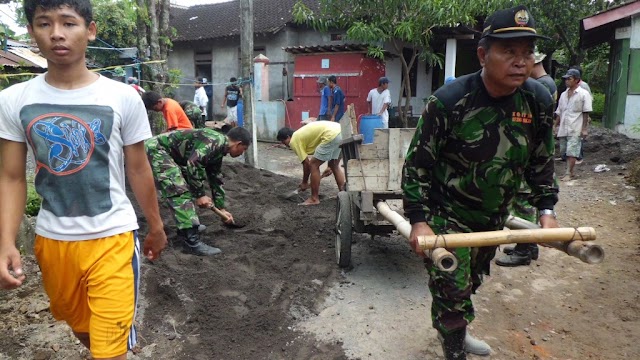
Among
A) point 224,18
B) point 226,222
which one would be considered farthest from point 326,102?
point 224,18

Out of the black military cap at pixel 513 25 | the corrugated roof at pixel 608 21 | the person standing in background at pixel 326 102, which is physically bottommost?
the person standing in background at pixel 326 102

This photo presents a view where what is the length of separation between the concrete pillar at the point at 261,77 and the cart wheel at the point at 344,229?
33.8 ft

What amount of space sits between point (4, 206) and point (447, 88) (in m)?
2.07

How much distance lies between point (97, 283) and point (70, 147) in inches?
22.8

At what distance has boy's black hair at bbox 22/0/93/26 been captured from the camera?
6.61ft

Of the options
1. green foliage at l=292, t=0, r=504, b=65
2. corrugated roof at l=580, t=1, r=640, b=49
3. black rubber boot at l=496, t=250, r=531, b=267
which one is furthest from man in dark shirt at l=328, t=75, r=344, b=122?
black rubber boot at l=496, t=250, r=531, b=267

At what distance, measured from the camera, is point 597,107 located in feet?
67.7

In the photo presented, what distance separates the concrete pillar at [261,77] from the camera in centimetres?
1416

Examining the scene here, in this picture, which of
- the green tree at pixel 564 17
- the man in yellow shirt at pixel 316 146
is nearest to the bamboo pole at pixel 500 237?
the man in yellow shirt at pixel 316 146

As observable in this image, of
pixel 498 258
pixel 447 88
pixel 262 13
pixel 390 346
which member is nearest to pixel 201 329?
pixel 390 346

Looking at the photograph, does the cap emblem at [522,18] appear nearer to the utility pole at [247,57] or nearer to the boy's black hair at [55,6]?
the boy's black hair at [55,6]

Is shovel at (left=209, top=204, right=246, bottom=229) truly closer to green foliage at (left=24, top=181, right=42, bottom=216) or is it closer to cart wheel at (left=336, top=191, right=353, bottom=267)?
cart wheel at (left=336, top=191, right=353, bottom=267)

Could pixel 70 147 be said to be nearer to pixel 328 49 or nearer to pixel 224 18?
pixel 328 49

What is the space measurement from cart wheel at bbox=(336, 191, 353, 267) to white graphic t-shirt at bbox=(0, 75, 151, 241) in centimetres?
254
